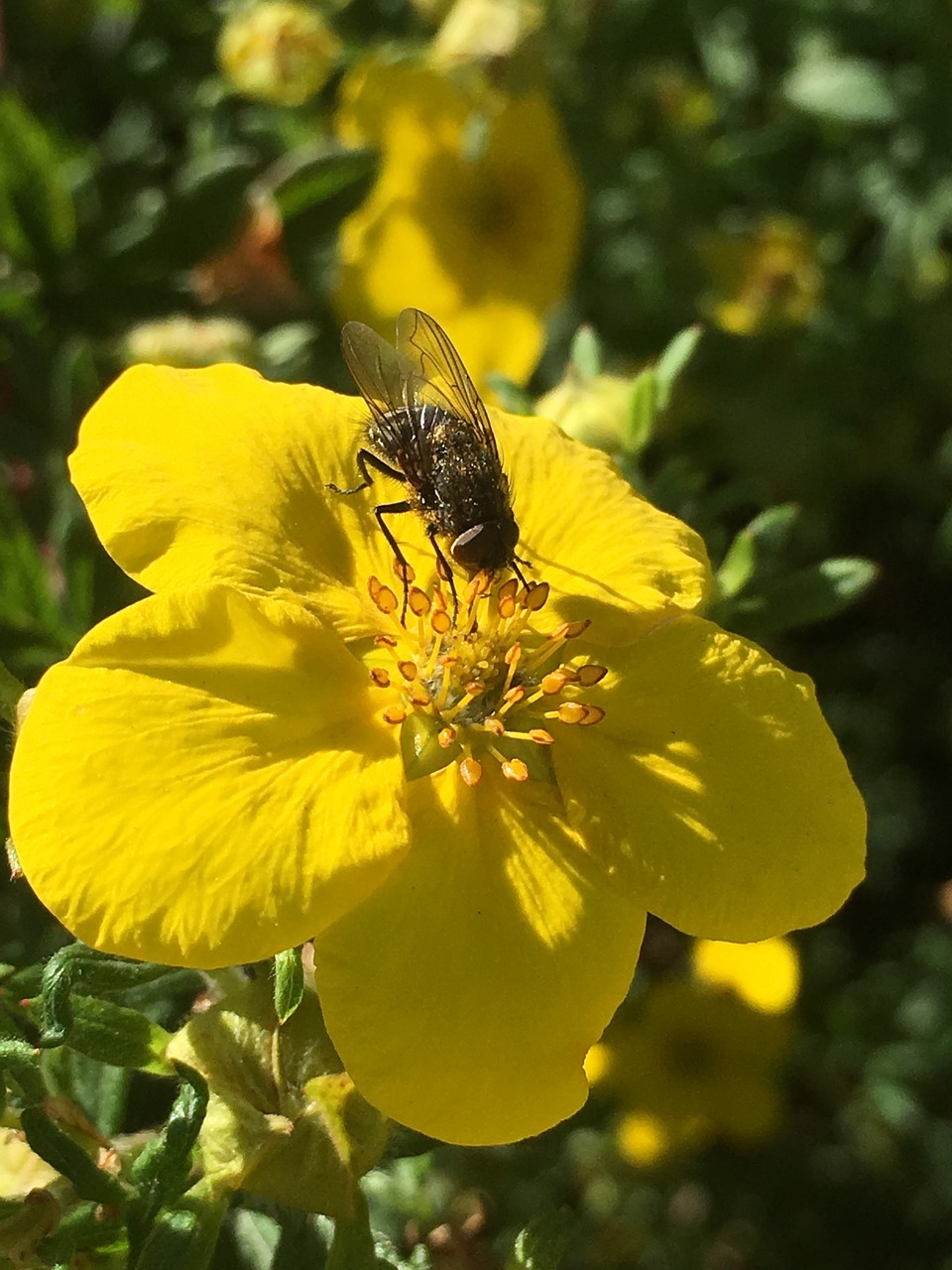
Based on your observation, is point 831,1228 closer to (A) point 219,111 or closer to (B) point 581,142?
(B) point 581,142

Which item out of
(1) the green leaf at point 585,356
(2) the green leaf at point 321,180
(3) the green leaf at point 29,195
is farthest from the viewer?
(2) the green leaf at point 321,180

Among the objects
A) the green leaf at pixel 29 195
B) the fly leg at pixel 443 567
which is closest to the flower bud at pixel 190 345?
the green leaf at pixel 29 195

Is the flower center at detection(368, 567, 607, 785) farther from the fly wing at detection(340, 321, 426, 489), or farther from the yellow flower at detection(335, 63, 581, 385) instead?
the yellow flower at detection(335, 63, 581, 385)

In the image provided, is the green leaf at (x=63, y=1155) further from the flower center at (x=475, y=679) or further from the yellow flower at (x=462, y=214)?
the yellow flower at (x=462, y=214)

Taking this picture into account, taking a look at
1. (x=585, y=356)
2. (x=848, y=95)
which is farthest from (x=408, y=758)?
(x=848, y=95)

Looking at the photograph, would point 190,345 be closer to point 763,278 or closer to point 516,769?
point 516,769

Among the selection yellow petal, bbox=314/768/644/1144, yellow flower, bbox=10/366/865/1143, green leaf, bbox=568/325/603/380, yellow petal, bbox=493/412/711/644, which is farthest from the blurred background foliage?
yellow petal, bbox=314/768/644/1144
